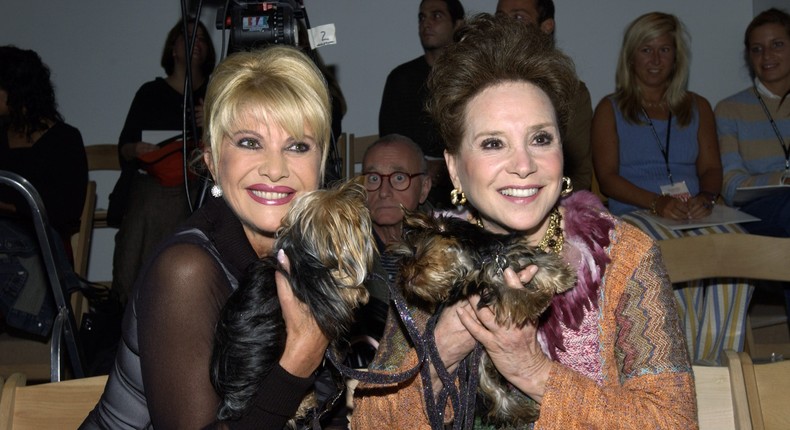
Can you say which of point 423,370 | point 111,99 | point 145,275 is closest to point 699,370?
point 423,370

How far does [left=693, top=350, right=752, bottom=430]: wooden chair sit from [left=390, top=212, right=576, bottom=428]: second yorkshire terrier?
0.52 metres

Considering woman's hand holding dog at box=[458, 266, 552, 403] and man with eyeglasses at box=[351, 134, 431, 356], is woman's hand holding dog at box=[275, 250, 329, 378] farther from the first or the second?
man with eyeglasses at box=[351, 134, 431, 356]

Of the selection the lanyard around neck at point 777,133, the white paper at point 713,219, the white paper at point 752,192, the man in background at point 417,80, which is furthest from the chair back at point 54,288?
the lanyard around neck at point 777,133

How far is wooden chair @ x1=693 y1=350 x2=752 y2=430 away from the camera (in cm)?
206

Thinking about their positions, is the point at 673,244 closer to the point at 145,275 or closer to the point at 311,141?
the point at 311,141

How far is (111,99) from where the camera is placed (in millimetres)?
6094

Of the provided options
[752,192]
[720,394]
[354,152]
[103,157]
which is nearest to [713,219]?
[752,192]

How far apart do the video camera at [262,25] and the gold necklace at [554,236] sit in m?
0.96

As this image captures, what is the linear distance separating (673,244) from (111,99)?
14.8 ft

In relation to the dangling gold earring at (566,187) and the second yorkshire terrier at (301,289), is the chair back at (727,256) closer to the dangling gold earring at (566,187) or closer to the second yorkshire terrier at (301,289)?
the dangling gold earring at (566,187)

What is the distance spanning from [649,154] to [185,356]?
341 centimetres

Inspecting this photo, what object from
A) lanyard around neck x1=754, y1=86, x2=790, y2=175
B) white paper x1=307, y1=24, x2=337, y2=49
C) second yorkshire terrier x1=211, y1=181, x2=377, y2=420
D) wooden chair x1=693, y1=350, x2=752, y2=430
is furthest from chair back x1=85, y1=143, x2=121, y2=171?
wooden chair x1=693, y1=350, x2=752, y2=430

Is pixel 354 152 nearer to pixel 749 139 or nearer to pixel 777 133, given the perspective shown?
pixel 749 139

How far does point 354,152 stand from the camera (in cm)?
562
